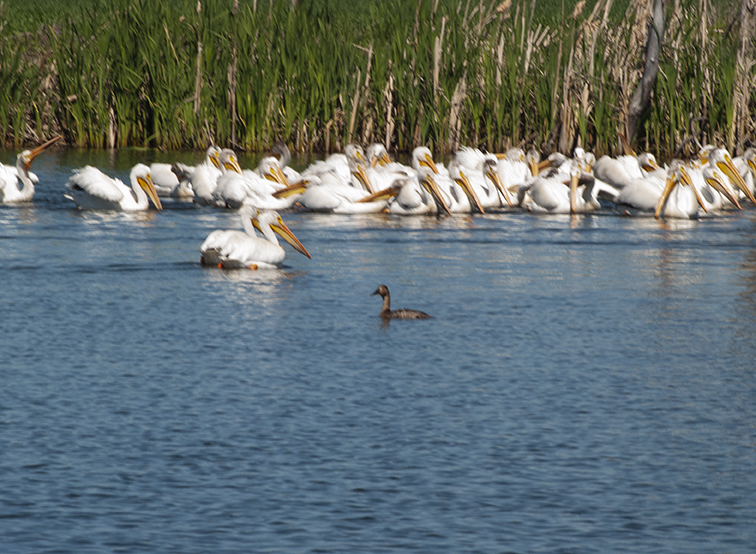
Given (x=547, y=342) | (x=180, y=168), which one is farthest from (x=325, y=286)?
(x=180, y=168)

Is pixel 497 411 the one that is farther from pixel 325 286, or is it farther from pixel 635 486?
pixel 325 286

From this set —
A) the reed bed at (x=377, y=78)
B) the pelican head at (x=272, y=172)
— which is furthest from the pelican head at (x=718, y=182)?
the pelican head at (x=272, y=172)

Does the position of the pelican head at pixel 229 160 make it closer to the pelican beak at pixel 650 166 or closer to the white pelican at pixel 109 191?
the white pelican at pixel 109 191

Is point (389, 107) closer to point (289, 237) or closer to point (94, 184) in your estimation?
point (94, 184)

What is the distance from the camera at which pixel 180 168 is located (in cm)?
1612

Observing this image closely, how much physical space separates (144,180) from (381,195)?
271 cm

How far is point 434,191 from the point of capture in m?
15.3

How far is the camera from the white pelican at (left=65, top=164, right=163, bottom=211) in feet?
46.9

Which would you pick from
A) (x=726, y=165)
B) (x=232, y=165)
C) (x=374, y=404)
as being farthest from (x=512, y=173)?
(x=374, y=404)

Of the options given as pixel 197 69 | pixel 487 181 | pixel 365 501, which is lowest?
pixel 365 501

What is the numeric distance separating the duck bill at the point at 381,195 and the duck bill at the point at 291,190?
70 cm

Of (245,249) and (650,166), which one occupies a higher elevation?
(650,166)

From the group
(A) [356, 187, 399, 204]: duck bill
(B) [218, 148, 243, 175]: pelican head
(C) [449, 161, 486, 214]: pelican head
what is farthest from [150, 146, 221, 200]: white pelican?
(C) [449, 161, 486, 214]: pelican head

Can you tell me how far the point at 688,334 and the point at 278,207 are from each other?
291 inches
